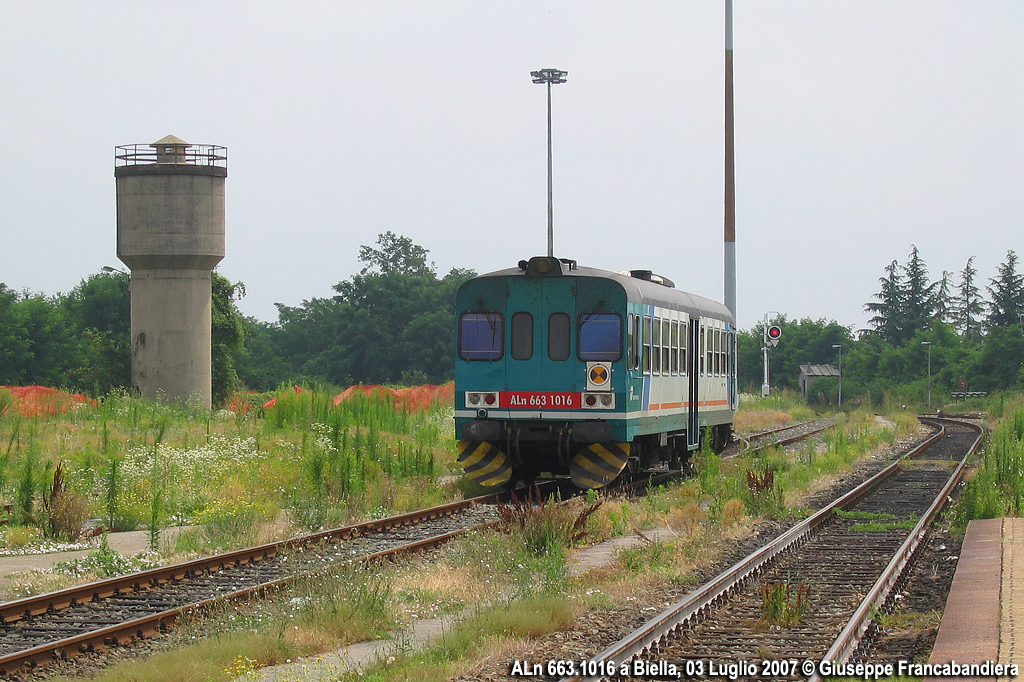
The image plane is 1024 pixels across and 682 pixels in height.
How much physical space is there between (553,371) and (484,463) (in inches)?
76.3

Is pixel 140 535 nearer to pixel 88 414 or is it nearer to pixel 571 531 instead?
pixel 571 531

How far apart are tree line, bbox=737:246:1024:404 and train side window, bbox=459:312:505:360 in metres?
60.3

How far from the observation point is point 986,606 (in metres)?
9.97

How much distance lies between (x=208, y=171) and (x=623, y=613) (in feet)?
121

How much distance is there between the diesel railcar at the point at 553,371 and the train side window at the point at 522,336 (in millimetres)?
15

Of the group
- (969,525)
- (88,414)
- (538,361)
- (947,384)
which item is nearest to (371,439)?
(538,361)

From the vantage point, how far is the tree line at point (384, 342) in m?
74.8

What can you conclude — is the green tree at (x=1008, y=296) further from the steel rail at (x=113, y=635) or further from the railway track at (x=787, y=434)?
the steel rail at (x=113, y=635)

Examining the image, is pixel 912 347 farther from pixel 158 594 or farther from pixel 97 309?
pixel 158 594

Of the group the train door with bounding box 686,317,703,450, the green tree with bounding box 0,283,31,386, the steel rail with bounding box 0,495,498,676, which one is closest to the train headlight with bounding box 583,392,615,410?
the steel rail with bounding box 0,495,498,676

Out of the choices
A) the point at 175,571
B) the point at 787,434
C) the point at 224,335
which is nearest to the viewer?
the point at 175,571

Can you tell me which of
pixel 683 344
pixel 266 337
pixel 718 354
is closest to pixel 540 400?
pixel 683 344

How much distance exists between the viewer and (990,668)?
7.57 meters

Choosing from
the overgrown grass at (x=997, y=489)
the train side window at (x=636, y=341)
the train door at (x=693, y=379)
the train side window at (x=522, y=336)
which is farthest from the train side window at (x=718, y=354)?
the train side window at (x=522, y=336)
